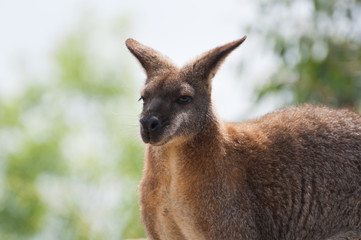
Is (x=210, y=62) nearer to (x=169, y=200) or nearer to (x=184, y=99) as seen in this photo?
(x=184, y=99)

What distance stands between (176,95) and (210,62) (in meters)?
0.57

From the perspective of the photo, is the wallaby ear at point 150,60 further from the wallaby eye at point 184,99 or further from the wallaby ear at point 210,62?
the wallaby eye at point 184,99

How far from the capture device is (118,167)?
29.4 meters

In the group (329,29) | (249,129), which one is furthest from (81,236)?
(249,129)

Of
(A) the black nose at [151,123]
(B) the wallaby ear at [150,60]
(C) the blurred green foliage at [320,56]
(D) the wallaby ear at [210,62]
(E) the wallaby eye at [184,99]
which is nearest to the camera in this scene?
(A) the black nose at [151,123]

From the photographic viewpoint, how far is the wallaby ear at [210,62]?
23.5 ft

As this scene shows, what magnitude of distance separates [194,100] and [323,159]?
153 cm

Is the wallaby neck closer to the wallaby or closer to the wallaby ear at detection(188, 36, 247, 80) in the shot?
the wallaby

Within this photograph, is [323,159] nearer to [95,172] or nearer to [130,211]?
[130,211]

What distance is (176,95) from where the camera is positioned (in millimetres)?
7012

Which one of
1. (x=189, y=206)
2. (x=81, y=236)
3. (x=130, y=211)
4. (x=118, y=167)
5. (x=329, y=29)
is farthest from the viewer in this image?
(x=118, y=167)

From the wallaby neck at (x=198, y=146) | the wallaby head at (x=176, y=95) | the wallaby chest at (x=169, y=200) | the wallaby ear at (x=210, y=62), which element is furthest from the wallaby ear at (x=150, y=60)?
the wallaby chest at (x=169, y=200)

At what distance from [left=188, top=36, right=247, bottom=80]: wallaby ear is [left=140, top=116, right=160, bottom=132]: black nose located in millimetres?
849

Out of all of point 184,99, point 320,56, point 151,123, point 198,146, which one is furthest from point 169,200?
point 320,56
